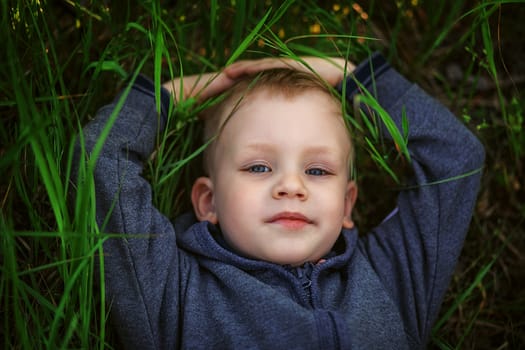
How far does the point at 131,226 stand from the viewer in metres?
1.97

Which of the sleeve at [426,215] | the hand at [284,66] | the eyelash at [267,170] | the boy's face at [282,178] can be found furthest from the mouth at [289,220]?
the hand at [284,66]

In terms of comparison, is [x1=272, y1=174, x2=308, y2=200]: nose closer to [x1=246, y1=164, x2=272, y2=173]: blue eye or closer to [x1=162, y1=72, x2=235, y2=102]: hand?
[x1=246, y1=164, x2=272, y2=173]: blue eye

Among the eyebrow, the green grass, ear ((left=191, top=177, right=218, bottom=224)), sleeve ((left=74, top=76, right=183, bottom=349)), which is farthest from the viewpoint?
ear ((left=191, top=177, right=218, bottom=224))

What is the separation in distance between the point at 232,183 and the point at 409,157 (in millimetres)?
742

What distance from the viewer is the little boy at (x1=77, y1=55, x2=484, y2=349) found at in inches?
77.8

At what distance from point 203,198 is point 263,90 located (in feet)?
1.73

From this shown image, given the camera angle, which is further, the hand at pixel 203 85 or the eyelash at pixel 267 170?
the hand at pixel 203 85

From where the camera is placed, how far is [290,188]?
6.51 ft

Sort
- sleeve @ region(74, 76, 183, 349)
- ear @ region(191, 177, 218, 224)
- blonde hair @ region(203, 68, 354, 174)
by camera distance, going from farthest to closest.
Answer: ear @ region(191, 177, 218, 224), blonde hair @ region(203, 68, 354, 174), sleeve @ region(74, 76, 183, 349)

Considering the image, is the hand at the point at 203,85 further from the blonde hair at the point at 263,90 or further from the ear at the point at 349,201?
the ear at the point at 349,201

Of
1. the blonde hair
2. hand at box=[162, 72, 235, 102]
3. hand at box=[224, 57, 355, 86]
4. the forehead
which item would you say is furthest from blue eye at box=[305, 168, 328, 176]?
hand at box=[162, 72, 235, 102]

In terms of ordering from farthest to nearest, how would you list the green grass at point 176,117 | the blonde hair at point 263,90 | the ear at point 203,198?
1. the ear at point 203,198
2. the blonde hair at point 263,90
3. the green grass at point 176,117

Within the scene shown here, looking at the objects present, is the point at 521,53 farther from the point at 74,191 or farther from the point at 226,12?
the point at 74,191

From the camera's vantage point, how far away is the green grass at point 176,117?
178 cm
